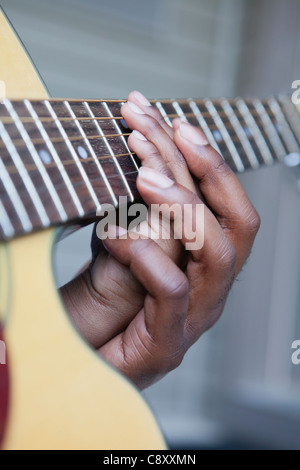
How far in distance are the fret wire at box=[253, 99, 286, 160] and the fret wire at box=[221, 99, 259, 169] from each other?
0.08m

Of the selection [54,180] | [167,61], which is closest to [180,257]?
[54,180]

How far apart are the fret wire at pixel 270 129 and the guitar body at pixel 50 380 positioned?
0.54 meters

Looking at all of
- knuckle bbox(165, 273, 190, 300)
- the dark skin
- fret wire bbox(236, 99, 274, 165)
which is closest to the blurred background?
fret wire bbox(236, 99, 274, 165)

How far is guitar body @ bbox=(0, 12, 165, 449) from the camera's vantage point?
409 mm

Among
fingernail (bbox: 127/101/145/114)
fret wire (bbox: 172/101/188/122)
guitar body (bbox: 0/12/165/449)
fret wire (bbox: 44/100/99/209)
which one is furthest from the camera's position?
fret wire (bbox: 172/101/188/122)

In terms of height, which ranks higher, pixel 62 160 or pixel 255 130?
pixel 255 130

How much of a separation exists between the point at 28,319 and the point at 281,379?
6.11 feet

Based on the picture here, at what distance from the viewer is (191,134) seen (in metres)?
0.64

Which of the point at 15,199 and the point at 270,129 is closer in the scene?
the point at 15,199

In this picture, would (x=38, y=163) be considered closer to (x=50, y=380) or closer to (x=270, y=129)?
(x=50, y=380)

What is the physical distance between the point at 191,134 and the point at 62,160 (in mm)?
194

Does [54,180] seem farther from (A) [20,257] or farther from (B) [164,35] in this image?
(B) [164,35]

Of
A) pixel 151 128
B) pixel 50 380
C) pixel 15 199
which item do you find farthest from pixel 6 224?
Answer: pixel 151 128

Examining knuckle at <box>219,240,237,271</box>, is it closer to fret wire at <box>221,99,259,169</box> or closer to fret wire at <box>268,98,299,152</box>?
fret wire at <box>221,99,259,169</box>
